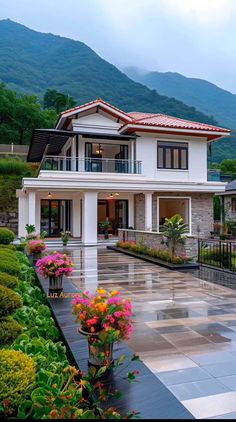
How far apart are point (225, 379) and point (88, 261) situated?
28.9ft

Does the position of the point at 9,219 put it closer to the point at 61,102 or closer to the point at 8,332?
the point at 8,332

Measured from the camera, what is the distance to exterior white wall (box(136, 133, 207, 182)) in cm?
1956

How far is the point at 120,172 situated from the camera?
19281 mm

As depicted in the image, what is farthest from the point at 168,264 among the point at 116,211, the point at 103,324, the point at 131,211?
the point at 116,211

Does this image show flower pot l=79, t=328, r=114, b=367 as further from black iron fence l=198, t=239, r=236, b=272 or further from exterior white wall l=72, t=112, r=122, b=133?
exterior white wall l=72, t=112, r=122, b=133

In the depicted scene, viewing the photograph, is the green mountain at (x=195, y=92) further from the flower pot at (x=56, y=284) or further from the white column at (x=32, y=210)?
the flower pot at (x=56, y=284)

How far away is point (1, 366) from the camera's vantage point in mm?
2379

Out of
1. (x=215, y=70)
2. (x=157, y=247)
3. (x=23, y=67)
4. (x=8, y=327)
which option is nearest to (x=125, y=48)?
(x=215, y=70)

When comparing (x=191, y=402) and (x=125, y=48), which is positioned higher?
(x=125, y=48)

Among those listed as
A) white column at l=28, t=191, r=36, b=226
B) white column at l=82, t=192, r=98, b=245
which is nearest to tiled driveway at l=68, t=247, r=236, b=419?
white column at l=28, t=191, r=36, b=226

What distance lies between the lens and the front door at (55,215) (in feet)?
67.2

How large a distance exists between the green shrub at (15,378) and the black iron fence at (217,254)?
7.92m

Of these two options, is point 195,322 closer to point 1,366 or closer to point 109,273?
point 1,366

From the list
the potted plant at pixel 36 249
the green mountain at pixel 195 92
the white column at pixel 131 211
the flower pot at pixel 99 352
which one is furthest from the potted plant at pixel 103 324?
the green mountain at pixel 195 92
